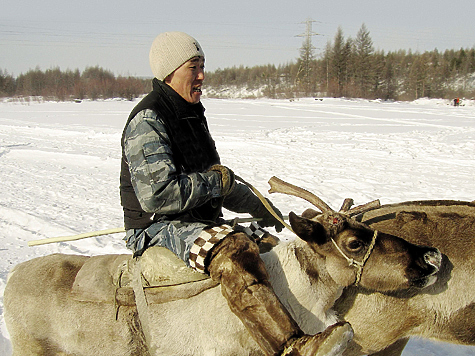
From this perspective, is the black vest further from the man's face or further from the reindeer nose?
the reindeer nose

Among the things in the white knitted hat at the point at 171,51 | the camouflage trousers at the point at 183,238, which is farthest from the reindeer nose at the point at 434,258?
the white knitted hat at the point at 171,51

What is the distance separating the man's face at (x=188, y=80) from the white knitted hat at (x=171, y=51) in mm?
34

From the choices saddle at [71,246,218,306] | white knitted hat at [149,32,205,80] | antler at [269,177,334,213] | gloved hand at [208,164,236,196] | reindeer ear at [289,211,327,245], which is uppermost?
white knitted hat at [149,32,205,80]

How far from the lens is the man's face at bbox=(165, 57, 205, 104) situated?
7.85ft

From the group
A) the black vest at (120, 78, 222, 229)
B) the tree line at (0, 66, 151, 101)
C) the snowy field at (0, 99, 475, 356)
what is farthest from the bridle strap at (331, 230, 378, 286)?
the tree line at (0, 66, 151, 101)

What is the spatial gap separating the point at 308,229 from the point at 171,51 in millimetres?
1313

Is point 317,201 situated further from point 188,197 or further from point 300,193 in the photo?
point 188,197

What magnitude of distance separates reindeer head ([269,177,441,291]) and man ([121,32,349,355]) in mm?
345

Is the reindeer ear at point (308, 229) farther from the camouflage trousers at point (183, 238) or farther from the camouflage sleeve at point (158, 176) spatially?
the camouflage sleeve at point (158, 176)

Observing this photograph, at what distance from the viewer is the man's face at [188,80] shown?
239 centimetres

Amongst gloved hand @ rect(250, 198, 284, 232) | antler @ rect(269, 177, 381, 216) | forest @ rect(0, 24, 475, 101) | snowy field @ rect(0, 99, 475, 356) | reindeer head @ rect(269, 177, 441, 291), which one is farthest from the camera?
forest @ rect(0, 24, 475, 101)

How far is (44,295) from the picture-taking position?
2.41 metres

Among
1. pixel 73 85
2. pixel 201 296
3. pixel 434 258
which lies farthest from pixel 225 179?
pixel 73 85

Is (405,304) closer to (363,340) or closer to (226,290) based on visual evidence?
(363,340)
